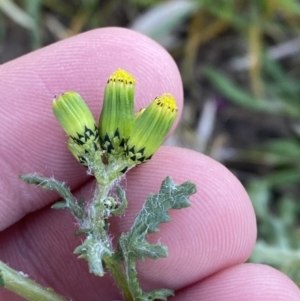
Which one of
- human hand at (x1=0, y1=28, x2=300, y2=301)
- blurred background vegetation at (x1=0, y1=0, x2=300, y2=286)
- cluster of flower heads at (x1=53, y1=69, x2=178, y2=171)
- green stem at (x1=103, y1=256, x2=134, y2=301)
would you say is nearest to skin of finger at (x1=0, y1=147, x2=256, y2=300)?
human hand at (x1=0, y1=28, x2=300, y2=301)

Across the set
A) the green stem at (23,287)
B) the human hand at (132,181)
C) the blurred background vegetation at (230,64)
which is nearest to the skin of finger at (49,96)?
the human hand at (132,181)

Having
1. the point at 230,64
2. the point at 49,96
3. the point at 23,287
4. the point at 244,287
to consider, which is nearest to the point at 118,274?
the point at 23,287

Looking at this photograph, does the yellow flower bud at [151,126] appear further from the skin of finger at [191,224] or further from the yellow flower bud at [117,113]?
the skin of finger at [191,224]

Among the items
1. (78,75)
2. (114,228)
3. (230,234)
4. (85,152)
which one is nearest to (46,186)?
(85,152)

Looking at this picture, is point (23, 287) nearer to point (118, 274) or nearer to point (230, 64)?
point (118, 274)

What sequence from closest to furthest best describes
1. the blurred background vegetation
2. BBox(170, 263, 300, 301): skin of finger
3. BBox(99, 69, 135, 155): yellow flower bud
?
1. BBox(99, 69, 135, 155): yellow flower bud
2. BBox(170, 263, 300, 301): skin of finger
3. the blurred background vegetation

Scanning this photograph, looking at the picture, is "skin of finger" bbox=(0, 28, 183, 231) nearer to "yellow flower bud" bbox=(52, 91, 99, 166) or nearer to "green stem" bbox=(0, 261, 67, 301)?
"yellow flower bud" bbox=(52, 91, 99, 166)
